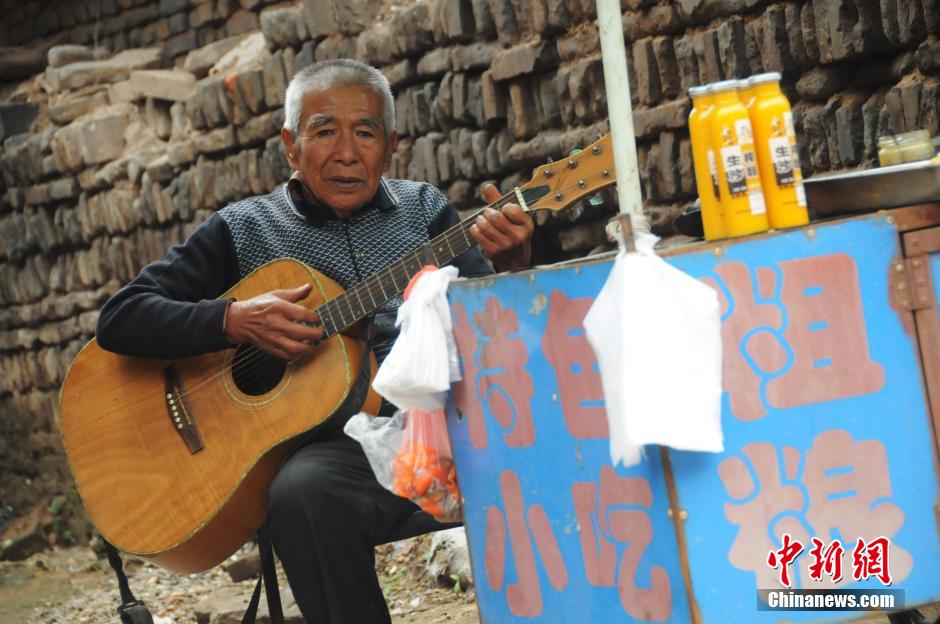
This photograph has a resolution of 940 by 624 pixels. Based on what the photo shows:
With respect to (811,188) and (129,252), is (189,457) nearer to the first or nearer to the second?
(811,188)

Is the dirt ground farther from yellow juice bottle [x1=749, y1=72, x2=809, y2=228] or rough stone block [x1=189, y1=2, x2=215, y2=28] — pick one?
rough stone block [x1=189, y1=2, x2=215, y2=28]

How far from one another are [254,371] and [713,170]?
4.74 feet

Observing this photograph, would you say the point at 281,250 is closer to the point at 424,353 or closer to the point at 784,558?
the point at 424,353

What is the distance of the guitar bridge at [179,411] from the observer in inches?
122

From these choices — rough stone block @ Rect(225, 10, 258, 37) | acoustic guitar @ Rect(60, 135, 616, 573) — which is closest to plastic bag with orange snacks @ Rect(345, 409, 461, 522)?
acoustic guitar @ Rect(60, 135, 616, 573)

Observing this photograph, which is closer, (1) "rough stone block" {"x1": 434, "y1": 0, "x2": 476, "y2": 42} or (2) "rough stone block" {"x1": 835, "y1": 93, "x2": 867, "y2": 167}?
(2) "rough stone block" {"x1": 835, "y1": 93, "x2": 867, "y2": 167}

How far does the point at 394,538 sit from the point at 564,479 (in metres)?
0.76

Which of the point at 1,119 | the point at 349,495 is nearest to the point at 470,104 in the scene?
the point at 349,495

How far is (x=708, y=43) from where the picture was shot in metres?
3.85

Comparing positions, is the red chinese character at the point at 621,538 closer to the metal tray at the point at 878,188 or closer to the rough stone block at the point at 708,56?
the metal tray at the point at 878,188

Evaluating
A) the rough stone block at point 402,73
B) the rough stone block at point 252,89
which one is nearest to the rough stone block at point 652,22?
the rough stone block at point 402,73

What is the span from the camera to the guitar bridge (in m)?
3.09

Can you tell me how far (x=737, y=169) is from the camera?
2.06m

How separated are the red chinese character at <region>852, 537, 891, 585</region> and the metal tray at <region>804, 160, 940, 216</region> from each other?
1.74ft
